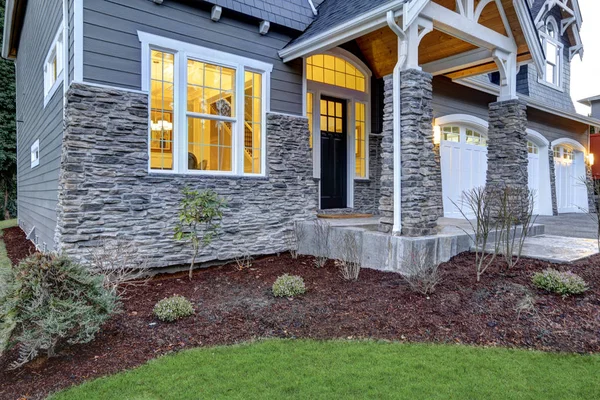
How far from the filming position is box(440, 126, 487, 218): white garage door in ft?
31.6

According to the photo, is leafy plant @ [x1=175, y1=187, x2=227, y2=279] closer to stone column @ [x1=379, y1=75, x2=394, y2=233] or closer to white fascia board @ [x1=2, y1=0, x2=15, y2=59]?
stone column @ [x1=379, y1=75, x2=394, y2=233]

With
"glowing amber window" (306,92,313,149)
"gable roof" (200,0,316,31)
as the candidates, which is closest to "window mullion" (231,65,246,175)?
"gable roof" (200,0,316,31)

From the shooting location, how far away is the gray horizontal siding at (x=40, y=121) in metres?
6.00

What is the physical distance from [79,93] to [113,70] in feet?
1.80

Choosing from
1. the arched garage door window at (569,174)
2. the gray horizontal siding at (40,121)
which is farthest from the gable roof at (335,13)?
the arched garage door window at (569,174)

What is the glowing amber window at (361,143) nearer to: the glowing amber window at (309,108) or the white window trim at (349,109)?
the white window trim at (349,109)

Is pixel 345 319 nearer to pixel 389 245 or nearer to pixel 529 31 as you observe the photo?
pixel 389 245

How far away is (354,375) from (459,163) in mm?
8354

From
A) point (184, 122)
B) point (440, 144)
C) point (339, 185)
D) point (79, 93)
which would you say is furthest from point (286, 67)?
point (440, 144)

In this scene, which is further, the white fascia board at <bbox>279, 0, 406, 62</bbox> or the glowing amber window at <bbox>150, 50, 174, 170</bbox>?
the glowing amber window at <bbox>150, 50, 174, 170</bbox>

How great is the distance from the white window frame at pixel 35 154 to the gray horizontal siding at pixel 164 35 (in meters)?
3.86

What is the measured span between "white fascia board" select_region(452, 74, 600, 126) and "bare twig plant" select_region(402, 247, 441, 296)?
6002 millimetres

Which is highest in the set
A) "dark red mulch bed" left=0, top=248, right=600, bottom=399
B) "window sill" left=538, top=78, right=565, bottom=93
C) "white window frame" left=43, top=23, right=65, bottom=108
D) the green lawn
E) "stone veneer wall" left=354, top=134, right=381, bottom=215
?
"window sill" left=538, top=78, right=565, bottom=93

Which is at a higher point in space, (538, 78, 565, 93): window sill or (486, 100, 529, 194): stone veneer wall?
(538, 78, 565, 93): window sill
